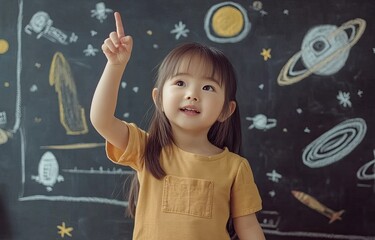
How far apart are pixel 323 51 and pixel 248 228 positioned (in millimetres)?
625

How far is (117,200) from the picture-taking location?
148 cm

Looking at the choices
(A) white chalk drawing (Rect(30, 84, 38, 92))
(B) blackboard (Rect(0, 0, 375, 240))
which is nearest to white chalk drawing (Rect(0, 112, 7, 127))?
(B) blackboard (Rect(0, 0, 375, 240))

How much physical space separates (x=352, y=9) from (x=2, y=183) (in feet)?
4.28

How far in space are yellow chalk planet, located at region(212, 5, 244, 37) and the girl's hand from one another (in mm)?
532

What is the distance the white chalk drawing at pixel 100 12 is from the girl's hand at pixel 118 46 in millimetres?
563

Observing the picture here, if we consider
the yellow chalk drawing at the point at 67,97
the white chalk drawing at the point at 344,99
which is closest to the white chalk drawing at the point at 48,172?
the yellow chalk drawing at the point at 67,97

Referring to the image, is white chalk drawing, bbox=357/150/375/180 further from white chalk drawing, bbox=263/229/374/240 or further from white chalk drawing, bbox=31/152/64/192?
white chalk drawing, bbox=31/152/64/192

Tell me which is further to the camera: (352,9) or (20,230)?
(20,230)

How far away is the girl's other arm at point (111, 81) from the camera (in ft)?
3.13

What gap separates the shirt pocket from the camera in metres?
1.03

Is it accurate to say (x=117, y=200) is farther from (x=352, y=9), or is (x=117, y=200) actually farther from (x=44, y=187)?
(x=352, y=9)

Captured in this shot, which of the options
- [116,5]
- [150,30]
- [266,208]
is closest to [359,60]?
[266,208]

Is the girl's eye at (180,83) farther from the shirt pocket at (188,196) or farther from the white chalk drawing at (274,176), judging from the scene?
the white chalk drawing at (274,176)

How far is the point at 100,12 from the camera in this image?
1493 millimetres
